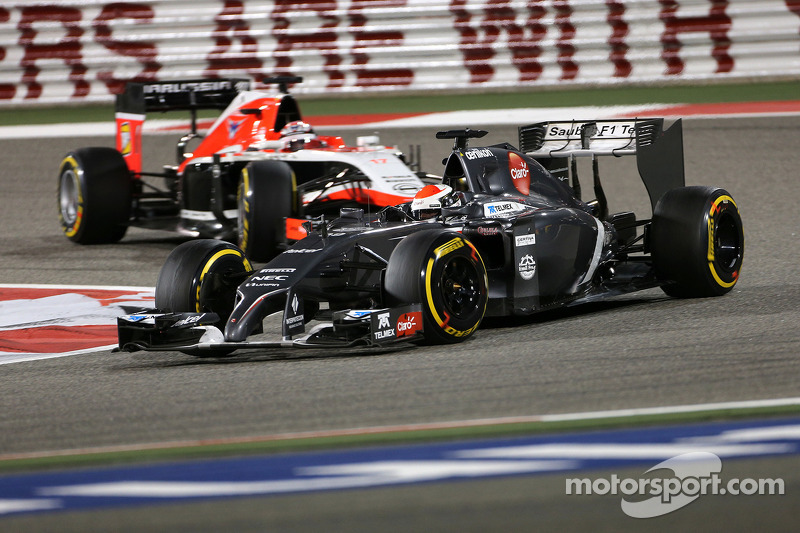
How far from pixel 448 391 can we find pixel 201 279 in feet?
6.44

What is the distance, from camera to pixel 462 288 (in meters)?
7.02

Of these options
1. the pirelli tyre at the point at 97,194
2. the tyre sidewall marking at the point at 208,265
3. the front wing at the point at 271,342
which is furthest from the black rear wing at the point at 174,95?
the front wing at the point at 271,342

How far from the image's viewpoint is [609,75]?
18.0 m

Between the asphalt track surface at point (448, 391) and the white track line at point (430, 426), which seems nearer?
the asphalt track surface at point (448, 391)

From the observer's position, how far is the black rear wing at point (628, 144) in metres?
8.72

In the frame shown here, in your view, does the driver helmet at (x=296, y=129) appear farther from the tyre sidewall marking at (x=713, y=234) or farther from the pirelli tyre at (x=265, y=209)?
the tyre sidewall marking at (x=713, y=234)

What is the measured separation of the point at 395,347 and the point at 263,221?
3.24m

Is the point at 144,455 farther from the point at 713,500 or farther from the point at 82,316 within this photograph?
the point at 82,316

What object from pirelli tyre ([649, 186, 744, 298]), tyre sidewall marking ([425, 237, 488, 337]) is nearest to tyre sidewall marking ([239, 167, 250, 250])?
pirelli tyre ([649, 186, 744, 298])

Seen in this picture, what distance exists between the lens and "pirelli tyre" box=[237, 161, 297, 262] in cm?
997

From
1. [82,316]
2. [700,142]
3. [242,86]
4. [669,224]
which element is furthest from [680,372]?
[700,142]

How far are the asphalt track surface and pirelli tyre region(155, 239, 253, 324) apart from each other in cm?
33

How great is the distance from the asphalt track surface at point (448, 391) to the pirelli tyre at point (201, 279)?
0.33m

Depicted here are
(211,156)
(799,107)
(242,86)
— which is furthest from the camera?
(799,107)
